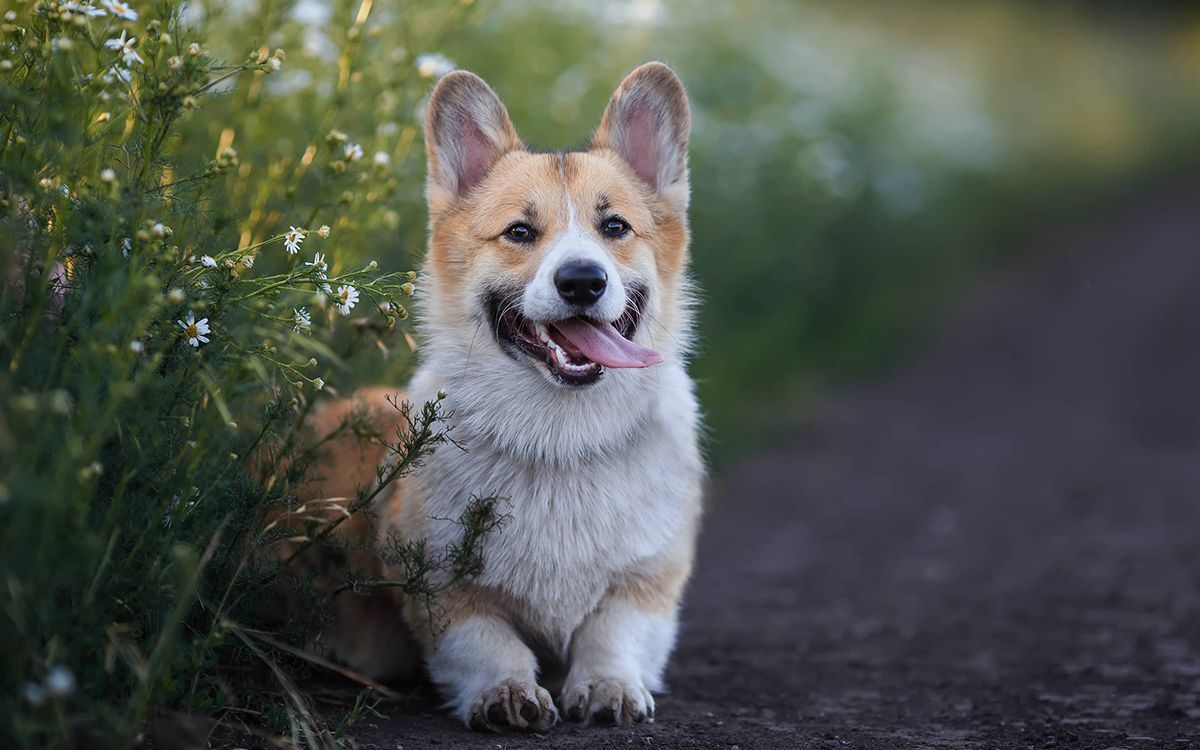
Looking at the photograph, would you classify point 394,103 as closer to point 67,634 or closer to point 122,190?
point 122,190

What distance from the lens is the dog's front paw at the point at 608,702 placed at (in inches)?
149

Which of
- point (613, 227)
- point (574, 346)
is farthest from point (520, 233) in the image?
point (574, 346)

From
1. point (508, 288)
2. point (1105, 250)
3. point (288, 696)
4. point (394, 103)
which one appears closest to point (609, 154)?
point (508, 288)

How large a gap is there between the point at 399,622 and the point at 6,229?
1.88 metres

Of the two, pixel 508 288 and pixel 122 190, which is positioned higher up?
pixel 508 288

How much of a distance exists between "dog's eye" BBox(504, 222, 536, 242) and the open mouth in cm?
22

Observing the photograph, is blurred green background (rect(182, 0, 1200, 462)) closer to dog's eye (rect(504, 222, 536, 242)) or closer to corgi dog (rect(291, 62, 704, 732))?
corgi dog (rect(291, 62, 704, 732))

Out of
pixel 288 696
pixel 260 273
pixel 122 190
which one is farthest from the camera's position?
pixel 260 273

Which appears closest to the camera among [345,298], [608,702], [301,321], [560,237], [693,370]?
[301,321]

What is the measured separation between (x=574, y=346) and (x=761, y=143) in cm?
638

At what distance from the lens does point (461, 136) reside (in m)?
4.56

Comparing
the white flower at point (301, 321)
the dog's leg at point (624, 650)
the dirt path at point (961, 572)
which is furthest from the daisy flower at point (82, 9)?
the dog's leg at point (624, 650)

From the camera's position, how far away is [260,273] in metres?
4.48

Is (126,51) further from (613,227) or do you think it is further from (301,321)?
(613,227)
